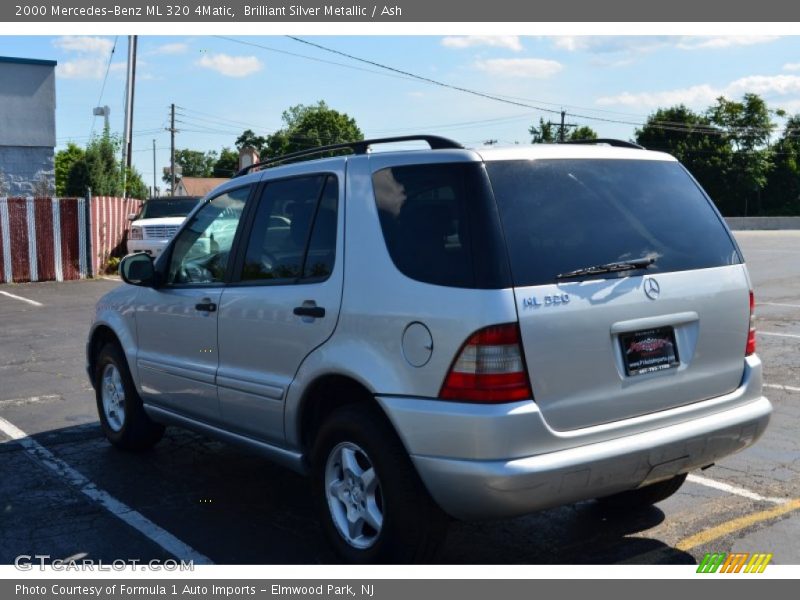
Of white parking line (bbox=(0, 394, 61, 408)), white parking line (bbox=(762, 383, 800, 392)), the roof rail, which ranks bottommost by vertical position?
white parking line (bbox=(0, 394, 61, 408))

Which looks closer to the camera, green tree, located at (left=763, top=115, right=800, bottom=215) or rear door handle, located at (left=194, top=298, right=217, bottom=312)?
rear door handle, located at (left=194, top=298, right=217, bottom=312)

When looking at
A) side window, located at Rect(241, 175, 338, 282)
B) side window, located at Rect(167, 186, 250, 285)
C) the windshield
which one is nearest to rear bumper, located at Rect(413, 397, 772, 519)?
side window, located at Rect(241, 175, 338, 282)

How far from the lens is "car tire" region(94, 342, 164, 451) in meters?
6.14

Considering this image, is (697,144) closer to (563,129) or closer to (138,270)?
(563,129)

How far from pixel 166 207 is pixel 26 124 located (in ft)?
19.7

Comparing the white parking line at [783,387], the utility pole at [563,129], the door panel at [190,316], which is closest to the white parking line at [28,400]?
the door panel at [190,316]

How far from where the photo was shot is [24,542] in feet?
15.1

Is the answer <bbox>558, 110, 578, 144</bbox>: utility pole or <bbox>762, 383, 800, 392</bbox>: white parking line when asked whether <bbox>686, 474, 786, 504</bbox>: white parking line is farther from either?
<bbox>558, 110, 578, 144</bbox>: utility pole

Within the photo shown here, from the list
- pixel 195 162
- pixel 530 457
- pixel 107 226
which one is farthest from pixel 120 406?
pixel 195 162

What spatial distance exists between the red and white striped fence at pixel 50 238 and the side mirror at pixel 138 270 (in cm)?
1457

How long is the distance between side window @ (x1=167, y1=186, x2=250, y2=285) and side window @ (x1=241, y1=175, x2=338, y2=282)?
0.91 feet

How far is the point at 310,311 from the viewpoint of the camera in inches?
168

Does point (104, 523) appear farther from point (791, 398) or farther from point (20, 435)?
point (791, 398)

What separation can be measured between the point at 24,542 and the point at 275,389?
4.98 feet
